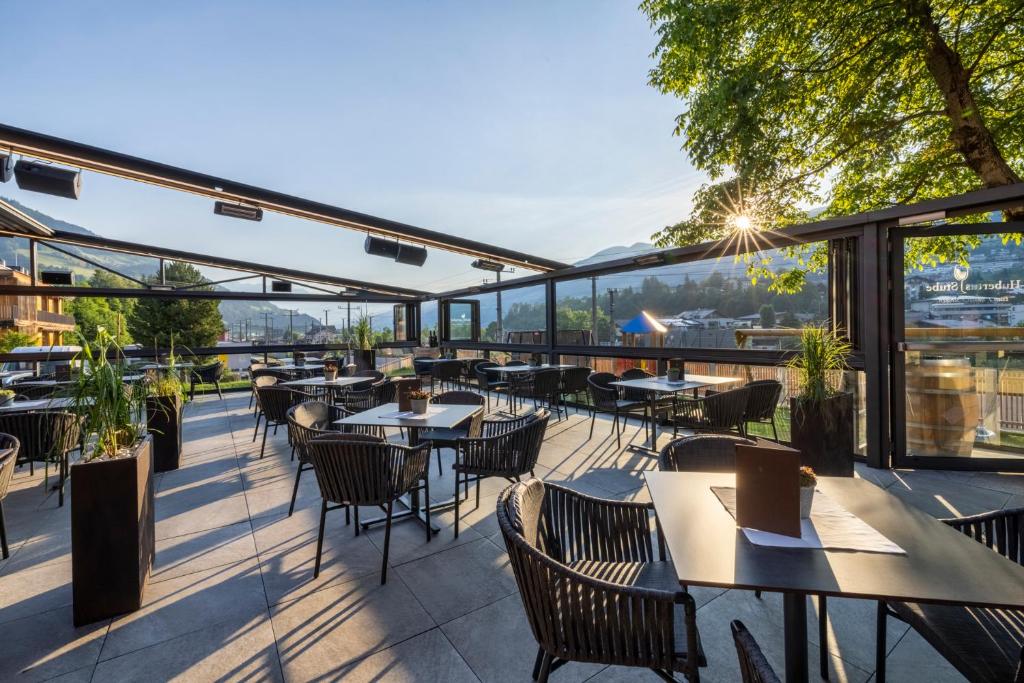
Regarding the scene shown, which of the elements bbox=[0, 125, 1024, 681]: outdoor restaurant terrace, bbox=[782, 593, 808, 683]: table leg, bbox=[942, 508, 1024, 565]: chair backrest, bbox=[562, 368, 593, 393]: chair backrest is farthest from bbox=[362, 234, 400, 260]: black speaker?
bbox=[942, 508, 1024, 565]: chair backrest

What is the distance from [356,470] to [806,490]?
1.93 meters

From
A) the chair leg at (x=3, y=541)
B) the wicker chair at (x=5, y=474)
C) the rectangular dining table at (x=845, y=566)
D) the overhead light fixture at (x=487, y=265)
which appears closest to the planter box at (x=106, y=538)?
the wicker chair at (x=5, y=474)

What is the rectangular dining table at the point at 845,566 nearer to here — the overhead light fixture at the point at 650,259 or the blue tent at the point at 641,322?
the overhead light fixture at the point at 650,259

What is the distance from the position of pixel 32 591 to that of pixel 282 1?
5575 millimetres

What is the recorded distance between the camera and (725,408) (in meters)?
3.85

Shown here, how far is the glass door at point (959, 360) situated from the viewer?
3.72 meters

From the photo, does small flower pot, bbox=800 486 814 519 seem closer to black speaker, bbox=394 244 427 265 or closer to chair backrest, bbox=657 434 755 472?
chair backrest, bbox=657 434 755 472

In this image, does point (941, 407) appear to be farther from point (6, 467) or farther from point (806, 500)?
point (6, 467)

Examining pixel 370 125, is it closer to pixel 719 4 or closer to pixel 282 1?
pixel 282 1

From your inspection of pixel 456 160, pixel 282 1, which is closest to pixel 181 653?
pixel 282 1

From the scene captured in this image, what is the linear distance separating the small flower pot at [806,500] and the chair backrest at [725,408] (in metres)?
2.59

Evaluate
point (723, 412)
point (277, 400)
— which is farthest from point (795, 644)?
point (277, 400)

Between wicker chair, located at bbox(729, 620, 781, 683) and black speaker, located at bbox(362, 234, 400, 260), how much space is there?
690 cm

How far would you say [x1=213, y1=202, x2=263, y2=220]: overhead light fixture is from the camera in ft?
18.4
